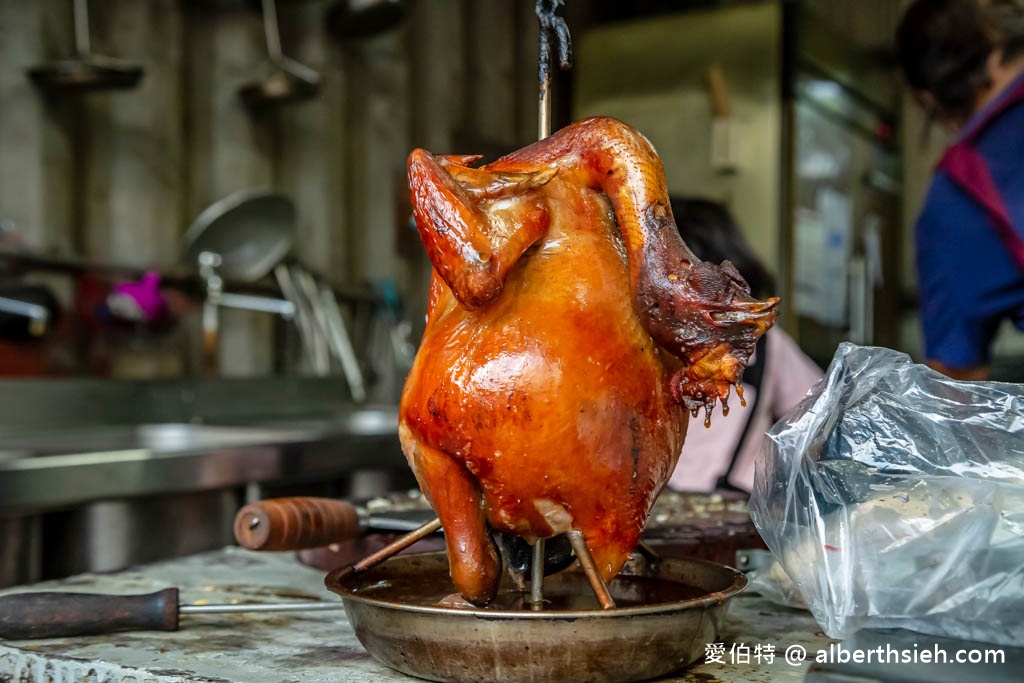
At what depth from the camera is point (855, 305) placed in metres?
5.73

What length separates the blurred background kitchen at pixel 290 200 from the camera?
9.62ft

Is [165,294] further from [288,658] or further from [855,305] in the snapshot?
[855,305]

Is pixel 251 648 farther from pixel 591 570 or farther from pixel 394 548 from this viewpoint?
pixel 591 570

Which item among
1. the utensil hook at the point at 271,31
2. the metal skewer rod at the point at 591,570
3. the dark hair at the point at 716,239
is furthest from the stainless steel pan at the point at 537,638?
the utensil hook at the point at 271,31

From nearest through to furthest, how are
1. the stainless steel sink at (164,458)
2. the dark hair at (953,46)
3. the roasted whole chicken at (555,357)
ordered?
the roasted whole chicken at (555,357)
the stainless steel sink at (164,458)
the dark hair at (953,46)

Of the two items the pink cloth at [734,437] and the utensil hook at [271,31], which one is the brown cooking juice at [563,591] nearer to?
the pink cloth at [734,437]

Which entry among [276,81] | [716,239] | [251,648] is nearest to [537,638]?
[251,648]

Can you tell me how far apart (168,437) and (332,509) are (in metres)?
2.24

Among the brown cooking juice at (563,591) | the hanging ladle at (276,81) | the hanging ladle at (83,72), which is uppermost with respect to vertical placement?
the hanging ladle at (276,81)

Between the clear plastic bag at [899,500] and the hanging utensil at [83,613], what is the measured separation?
2.37ft

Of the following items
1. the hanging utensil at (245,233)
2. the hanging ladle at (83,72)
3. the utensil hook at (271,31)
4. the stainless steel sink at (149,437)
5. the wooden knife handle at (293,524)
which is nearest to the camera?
the wooden knife handle at (293,524)

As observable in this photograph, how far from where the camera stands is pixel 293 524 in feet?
4.41

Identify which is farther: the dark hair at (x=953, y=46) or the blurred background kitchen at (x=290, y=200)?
the blurred background kitchen at (x=290, y=200)

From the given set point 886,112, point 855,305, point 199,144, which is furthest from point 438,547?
point 886,112
